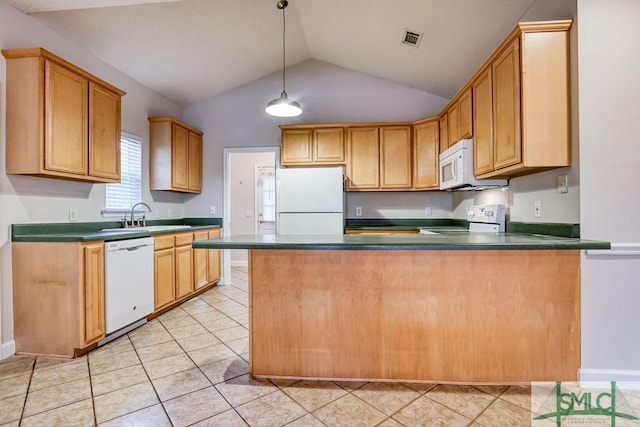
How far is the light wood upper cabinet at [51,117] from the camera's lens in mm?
2225

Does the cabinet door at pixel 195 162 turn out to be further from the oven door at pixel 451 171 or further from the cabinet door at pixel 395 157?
the oven door at pixel 451 171

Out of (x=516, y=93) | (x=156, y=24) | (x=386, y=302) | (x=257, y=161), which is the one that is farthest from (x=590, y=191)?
(x=257, y=161)

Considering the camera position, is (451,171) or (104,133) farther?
(451,171)

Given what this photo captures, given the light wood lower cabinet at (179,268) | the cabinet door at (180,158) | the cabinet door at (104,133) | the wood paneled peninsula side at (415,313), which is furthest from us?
the cabinet door at (180,158)

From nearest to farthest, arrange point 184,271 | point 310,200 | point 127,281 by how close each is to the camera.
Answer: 1. point 127,281
2. point 184,271
3. point 310,200

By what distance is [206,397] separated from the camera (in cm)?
178

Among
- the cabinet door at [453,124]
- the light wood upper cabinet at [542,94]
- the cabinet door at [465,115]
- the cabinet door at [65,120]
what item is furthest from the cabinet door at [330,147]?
the cabinet door at [65,120]

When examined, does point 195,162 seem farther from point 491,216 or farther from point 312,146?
point 491,216

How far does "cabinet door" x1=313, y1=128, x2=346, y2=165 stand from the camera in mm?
4043

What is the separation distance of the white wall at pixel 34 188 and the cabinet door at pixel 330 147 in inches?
87.2

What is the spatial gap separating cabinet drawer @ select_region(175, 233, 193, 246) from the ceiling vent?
324 cm

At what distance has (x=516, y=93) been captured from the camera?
6.31 feet

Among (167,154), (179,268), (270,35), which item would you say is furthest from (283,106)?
(179,268)

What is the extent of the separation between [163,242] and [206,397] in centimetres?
192
